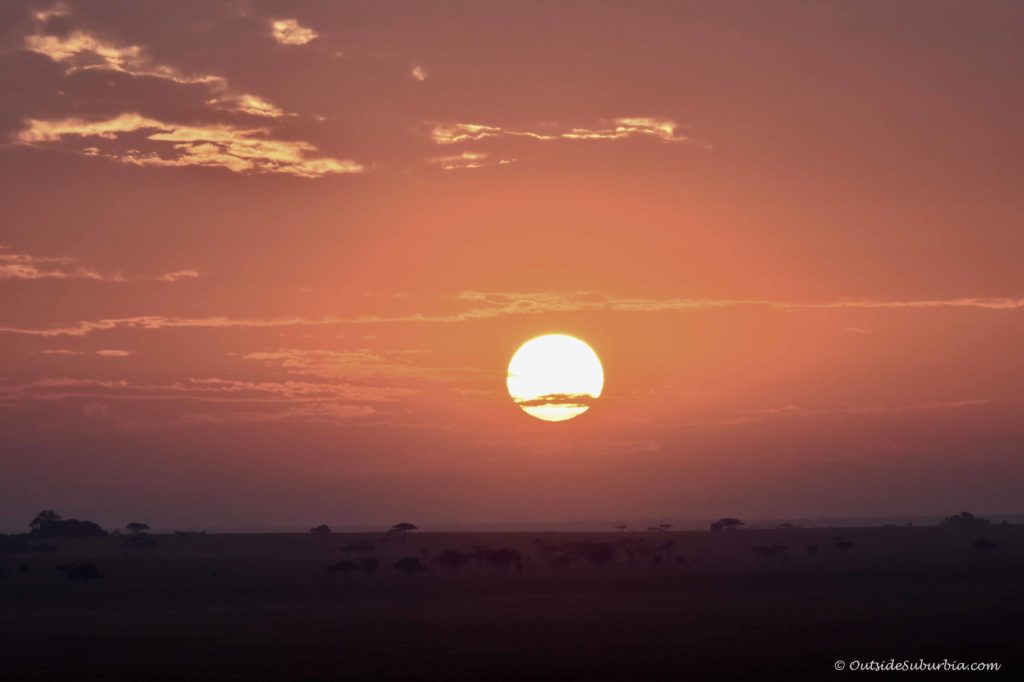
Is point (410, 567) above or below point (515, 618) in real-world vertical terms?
above

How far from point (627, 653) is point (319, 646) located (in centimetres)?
1372

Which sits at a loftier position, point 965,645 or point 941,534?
point 941,534

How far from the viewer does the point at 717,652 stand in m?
52.5

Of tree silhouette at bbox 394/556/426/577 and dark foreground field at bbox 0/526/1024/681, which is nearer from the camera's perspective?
dark foreground field at bbox 0/526/1024/681

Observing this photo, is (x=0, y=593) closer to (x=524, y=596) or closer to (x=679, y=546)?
(x=524, y=596)

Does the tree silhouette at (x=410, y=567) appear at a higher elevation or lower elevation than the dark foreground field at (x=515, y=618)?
higher

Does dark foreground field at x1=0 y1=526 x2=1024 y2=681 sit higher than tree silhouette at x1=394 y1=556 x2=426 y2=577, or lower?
lower

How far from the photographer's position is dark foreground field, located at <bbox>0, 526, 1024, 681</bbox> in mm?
50219

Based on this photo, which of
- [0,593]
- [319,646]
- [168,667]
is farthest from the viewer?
[0,593]

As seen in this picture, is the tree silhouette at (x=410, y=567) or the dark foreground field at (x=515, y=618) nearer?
the dark foreground field at (x=515, y=618)

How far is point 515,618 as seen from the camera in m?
68.4

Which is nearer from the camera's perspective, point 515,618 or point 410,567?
point 515,618

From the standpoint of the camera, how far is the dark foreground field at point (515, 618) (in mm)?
50219

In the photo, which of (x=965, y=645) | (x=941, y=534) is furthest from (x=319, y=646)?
(x=941, y=534)
